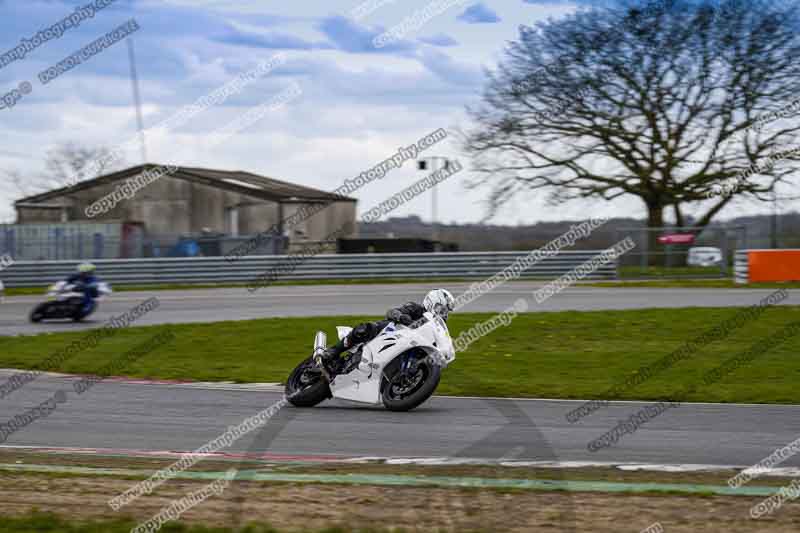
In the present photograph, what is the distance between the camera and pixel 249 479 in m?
7.09

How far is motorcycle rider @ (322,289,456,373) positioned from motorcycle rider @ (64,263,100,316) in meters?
12.2

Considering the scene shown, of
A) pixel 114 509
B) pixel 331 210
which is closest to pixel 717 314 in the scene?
pixel 114 509

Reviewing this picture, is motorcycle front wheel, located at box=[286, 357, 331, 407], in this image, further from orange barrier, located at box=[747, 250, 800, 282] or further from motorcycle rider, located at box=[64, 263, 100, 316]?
orange barrier, located at box=[747, 250, 800, 282]

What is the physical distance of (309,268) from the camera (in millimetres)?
31656

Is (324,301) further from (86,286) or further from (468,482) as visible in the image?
(468,482)

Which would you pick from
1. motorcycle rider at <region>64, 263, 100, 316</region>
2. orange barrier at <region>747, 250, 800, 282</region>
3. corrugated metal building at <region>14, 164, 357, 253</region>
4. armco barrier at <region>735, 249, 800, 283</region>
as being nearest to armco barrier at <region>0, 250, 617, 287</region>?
armco barrier at <region>735, 249, 800, 283</region>

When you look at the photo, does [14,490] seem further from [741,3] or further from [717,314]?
[741,3]

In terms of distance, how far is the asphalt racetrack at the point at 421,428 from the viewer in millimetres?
8344

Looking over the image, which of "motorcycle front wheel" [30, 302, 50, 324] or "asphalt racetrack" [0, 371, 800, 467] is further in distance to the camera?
"motorcycle front wheel" [30, 302, 50, 324]

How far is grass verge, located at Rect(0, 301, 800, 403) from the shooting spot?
12.3 meters

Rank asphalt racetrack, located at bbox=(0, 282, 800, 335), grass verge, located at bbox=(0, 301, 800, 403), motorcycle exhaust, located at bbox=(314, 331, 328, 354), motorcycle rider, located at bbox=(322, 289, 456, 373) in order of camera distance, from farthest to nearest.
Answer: asphalt racetrack, located at bbox=(0, 282, 800, 335) < grass verge, located at bbox=(0, 301, 800, 403) < motorcycle exhaust, located at bbox=(314, 331, 328, 354) < motorcycle rider, located at bbox=(322, 289, 456, 373)

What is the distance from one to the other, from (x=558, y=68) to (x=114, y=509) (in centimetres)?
2791

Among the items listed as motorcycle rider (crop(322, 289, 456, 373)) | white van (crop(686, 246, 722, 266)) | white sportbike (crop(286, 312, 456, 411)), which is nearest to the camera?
white sportbike (crop(286, 312, 456, 411))

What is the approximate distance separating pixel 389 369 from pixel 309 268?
2174cm
